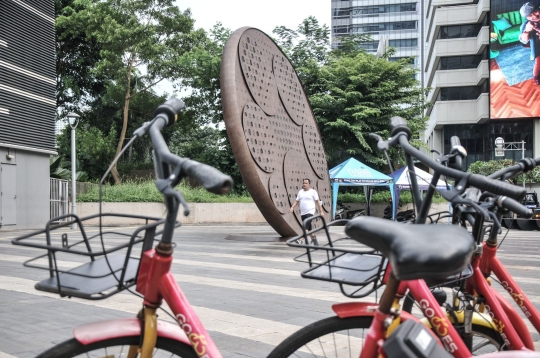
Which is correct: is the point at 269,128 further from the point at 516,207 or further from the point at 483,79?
the point at 483,79

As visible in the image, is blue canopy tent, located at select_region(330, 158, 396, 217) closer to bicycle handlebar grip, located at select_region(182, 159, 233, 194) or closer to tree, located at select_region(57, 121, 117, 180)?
tree, located at select_region(57, 121, 117, 180)

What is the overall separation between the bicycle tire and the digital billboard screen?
150 ft

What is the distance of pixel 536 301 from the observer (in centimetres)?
662

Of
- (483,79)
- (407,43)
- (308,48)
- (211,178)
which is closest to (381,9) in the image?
→ (407,43)

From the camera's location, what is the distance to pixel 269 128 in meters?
14.9

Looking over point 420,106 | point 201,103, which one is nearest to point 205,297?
point 201,103

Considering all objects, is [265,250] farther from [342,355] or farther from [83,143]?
[83,143]

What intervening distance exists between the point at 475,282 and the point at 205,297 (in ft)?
14.3

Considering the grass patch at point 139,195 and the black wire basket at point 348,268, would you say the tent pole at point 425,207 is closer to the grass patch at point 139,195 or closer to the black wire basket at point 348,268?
the black wire basket at point 348,268

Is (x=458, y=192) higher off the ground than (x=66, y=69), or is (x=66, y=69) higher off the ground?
(x=66, y=69)

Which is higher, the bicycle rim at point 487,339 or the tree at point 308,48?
the tree at point 308,48

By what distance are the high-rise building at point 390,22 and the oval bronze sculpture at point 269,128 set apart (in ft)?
284

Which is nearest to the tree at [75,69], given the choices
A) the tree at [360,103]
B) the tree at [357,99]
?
the tree at [357,99]

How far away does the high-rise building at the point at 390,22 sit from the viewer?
100938 millimetres
